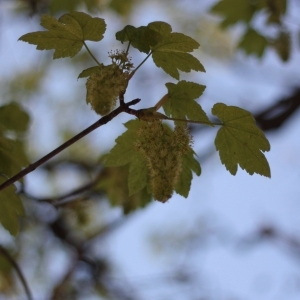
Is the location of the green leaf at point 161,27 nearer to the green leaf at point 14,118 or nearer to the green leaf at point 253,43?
the green leaf at point 14,118

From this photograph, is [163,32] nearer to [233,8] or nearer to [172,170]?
[172,170]

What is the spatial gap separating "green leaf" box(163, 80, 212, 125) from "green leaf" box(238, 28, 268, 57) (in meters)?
1.87

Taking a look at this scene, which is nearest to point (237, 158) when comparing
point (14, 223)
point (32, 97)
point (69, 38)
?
point (69, 38)

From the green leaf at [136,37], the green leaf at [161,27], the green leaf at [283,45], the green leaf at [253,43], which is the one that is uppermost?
the green leaf at [253,43]

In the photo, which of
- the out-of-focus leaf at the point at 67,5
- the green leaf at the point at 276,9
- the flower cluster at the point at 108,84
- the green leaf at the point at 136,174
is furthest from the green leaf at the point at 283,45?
the flower cluster at the point at 108,84

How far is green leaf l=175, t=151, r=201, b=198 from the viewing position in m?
2.21

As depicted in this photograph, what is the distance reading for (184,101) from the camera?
2.02 m

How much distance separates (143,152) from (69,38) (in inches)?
20.6

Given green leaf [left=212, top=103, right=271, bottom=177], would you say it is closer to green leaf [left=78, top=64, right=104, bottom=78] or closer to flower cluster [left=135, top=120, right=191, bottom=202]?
flower cluster [left=135, top=120, right=191, bottom=202]

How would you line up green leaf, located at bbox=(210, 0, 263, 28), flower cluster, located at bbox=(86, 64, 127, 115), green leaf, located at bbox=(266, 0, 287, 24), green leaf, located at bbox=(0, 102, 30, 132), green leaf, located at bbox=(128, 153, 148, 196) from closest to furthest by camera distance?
flower cluster, located at bbox=(86, 64, 127, 115), green leaf, located at bbox=(128, 153, 148, 196), green leaf, located at bbox=(0, 102, 30, 132), green leaf, located at bbox=(266, 0, 287, 24), green leaf, located at bbox=(210, 0, 263, 28)

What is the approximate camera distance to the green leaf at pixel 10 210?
7.33ft

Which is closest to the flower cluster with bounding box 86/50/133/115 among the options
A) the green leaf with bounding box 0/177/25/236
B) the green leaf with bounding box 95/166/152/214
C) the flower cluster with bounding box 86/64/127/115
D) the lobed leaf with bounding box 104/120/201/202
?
the flower cluster with bounding box 86/64/127/115

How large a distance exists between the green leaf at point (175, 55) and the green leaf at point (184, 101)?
5 cm

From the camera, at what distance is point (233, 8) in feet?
11.9
